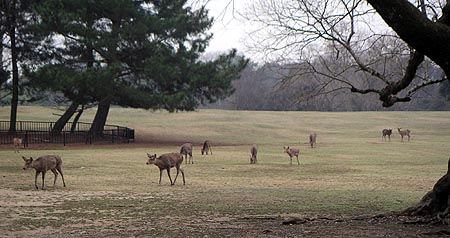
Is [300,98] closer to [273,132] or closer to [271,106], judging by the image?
[273,132]

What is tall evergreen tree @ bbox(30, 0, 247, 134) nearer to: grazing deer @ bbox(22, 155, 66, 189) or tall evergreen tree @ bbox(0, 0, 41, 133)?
tall evergreen tree @ bbox(0, 0, 41, 133)

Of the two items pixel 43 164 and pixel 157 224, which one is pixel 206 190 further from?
pixel 157 224

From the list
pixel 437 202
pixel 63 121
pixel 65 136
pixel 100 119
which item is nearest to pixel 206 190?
pixel 437 202

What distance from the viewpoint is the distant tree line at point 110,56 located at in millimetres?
37625

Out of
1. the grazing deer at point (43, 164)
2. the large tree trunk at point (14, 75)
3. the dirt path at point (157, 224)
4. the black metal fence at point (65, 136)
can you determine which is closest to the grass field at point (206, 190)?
the dirt path at point (157, 224)

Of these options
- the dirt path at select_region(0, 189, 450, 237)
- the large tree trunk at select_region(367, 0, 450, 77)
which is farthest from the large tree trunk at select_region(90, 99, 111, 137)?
the large tree trunk at select_region(367, 0, 450, 77)

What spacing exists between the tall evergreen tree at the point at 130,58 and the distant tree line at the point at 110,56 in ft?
0.21

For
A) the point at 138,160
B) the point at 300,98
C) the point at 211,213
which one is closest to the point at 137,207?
the point at 211,213

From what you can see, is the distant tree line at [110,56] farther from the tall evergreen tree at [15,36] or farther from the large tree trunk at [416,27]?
the large tree trunk at [416,27]

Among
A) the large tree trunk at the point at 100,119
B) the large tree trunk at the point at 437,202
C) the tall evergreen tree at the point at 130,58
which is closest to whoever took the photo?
the large tree trunk at the point at 437,202

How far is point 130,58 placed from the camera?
41.8 metres

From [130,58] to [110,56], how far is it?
2.36m

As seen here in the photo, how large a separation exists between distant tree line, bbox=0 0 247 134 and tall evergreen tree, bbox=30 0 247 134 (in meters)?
0.06

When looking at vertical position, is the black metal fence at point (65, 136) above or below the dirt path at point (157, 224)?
above
